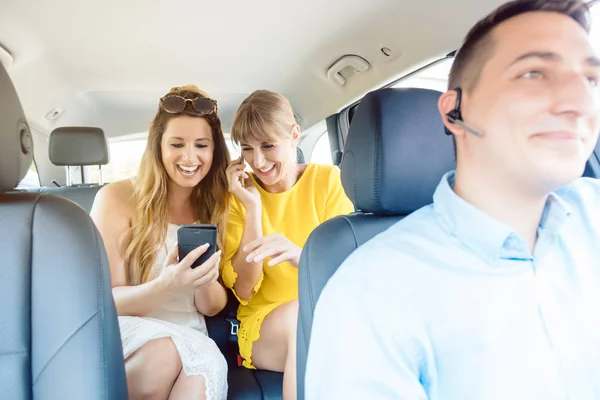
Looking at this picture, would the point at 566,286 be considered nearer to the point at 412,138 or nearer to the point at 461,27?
the point at 412,138

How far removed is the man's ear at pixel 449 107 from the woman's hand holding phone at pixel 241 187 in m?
0.97

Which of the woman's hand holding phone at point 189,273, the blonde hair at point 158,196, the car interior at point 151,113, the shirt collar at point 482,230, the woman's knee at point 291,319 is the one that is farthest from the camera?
the blonde hair at point 158,196

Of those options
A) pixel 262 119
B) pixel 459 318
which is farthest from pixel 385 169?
pixel 262 119

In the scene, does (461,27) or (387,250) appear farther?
(461,27)

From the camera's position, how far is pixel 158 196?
1932 millimetres

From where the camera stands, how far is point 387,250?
1.03m

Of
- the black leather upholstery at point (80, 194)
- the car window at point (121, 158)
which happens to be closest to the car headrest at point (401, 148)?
the black leather upholstery at point (80, 194)

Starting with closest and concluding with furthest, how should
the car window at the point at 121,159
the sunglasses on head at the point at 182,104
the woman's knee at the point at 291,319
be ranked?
the woman's knee at the point at 291,319 → the sunglasses on head at the point at 182,104 → the car window at the point at 121,159

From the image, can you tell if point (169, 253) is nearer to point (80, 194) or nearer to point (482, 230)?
point (482, 230)

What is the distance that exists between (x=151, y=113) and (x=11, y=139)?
278cm

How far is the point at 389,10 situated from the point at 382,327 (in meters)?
1.73

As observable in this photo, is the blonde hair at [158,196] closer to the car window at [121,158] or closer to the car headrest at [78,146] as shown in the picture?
the car headrest at [78,146]

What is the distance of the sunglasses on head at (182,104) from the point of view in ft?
6.39

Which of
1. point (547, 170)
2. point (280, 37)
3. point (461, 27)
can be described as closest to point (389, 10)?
point (461, 27)
